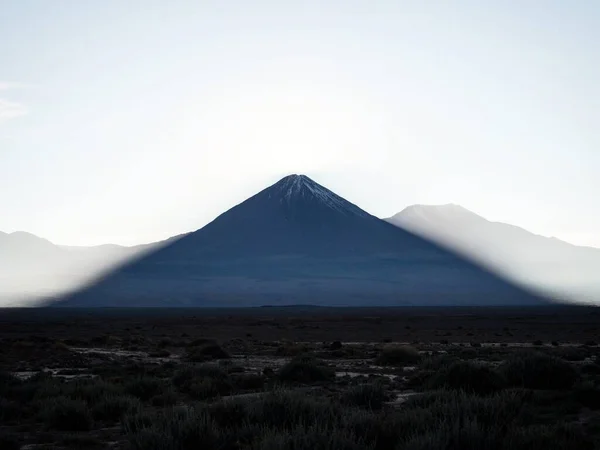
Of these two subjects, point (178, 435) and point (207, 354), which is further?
point (207, 354)

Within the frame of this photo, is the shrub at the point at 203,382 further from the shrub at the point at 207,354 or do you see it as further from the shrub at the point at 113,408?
the shrub at the point at 207,354

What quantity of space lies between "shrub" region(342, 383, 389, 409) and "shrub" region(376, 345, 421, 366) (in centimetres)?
1405

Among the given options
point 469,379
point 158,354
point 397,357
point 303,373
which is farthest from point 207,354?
point 469,379

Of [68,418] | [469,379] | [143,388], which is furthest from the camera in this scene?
[143,388]

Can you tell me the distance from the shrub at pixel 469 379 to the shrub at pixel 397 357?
39.0 feet

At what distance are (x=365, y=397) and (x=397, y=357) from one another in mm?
15251

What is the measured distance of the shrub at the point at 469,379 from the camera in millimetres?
17000

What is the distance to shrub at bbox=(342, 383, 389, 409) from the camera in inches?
606

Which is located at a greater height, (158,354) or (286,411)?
(286,411)

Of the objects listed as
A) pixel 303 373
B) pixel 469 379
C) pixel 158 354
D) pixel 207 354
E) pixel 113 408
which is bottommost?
pixel 158 354

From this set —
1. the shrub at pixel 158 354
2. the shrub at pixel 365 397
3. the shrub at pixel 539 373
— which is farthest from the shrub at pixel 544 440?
the shrub at pixel 158 354

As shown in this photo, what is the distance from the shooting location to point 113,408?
15.5 metres

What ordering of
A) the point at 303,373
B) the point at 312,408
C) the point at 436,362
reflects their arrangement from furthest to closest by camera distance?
the point at 436,362
the point at 303,373
the point at 312,408

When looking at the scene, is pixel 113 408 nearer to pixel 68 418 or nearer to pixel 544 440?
pixel 68 418
